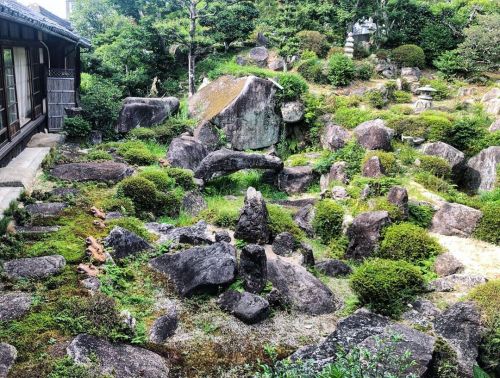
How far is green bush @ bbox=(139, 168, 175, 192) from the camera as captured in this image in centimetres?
1266

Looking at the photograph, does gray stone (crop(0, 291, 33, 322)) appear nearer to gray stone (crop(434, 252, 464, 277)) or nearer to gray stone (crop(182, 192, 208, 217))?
gray stone (crop(182, 192, 208, 217))

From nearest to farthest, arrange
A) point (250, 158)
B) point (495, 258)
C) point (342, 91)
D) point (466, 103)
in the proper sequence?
1. point (495, 258)
2. point (250, 158)
3. point (466, 103)
4. point (342, 91)

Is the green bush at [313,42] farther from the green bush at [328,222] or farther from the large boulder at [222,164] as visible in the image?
the green bush at [328,222]

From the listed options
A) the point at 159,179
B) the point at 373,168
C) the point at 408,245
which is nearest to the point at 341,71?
the point at 373,168

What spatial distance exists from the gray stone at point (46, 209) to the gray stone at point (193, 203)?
3571 mm

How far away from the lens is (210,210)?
1202 centimetres

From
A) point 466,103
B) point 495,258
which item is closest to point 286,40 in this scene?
point 466,103

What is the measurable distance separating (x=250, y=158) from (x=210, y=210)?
10.8 ft

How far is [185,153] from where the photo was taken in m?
16.0

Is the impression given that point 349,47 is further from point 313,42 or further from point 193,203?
point 193,203

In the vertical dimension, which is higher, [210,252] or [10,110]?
[10,110]

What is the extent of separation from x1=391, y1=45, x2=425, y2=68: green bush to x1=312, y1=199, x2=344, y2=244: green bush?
14124 mm

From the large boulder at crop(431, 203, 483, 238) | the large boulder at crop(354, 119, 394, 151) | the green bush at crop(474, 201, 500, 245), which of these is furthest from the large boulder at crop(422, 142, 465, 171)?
the green bush at crop(474, 201, 500, 245)

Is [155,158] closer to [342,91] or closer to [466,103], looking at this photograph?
[342,91]
